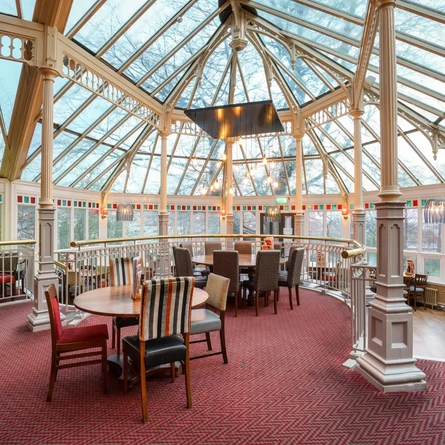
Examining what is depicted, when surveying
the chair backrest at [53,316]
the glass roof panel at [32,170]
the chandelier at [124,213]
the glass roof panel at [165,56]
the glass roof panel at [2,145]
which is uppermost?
the glass roof panel at [165,56]

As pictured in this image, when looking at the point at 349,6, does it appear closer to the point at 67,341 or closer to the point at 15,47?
the point at 15,47

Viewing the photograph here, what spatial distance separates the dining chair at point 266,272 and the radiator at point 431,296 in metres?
7.77

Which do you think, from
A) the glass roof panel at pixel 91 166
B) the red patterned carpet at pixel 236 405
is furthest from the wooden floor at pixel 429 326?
the glass roof panel at pixel 91 166

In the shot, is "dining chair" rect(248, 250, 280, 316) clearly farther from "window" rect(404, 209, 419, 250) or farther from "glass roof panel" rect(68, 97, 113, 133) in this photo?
"window" rect(404, 209, 419, 250)

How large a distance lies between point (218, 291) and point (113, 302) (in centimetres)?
108

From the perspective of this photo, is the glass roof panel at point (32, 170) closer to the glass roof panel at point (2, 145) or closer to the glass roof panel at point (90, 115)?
the glass roof panel at point (2, 145)

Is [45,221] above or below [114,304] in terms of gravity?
above

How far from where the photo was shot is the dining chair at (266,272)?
5023mm

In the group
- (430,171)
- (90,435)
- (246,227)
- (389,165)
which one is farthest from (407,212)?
(90,435)

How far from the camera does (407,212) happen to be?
432 inches

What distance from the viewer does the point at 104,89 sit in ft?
21.5

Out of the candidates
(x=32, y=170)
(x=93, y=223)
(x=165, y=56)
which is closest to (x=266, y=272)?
(x=165, y=56)

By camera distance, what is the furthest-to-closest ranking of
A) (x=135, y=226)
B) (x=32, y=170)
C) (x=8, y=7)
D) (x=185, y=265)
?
(x=135, y=226) → (x=32, y=170) → (x=185, y=265) → (x=8, y=7)

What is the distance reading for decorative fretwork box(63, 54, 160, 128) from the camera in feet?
18.4
